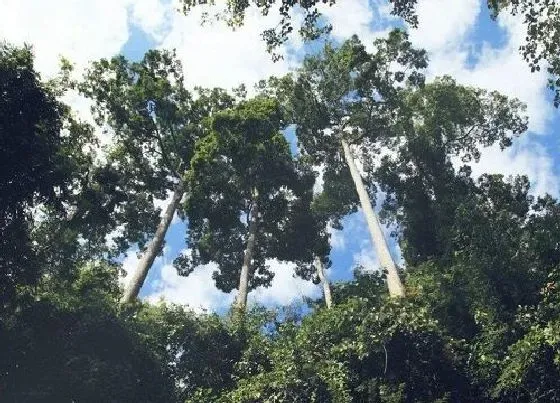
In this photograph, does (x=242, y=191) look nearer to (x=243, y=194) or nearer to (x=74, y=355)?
(x=243, y=194)

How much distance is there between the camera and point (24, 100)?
15961 millimetres

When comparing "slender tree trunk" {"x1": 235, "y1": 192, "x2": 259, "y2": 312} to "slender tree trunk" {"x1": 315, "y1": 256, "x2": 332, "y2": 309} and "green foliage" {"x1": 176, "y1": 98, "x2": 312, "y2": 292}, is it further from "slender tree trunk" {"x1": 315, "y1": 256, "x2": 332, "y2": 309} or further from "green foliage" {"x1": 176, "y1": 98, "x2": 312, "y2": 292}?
"slender tree trunk" {"x1": 315, "y1": 256, "x2": 332, "y2": 309}

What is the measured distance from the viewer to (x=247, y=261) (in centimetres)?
2442

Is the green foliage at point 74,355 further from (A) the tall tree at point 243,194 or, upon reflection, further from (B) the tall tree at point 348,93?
(B) the tall tree at point 348,93

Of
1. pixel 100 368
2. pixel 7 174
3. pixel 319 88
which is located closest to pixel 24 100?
pixel 7 174

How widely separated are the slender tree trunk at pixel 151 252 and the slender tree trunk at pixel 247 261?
140 inches

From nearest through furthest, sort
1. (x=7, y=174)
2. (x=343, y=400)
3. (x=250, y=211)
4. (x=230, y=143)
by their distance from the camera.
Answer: (x=343, y=400) < (x=7, y=174) < (x=230, y=143) < (x=250, y=211)

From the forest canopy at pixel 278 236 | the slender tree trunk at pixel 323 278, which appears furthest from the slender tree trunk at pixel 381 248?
the slender tree trunk at pixel 323 278

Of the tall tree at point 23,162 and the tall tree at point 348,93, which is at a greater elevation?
the tall tree at point 348,93

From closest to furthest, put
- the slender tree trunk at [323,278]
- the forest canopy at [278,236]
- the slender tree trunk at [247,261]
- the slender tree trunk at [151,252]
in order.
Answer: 1. the forest canopy at [278,236]
2. the slender tree trunk at [151,252]
3. the slender tree trunk at [247,261]
4. the slender tree trunk at [323,278]

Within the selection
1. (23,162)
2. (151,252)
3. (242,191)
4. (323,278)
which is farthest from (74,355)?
(323,278)

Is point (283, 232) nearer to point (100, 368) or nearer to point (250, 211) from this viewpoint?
point (250, 211)

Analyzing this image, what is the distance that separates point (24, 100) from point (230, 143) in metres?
9.81

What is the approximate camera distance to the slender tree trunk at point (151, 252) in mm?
20406
